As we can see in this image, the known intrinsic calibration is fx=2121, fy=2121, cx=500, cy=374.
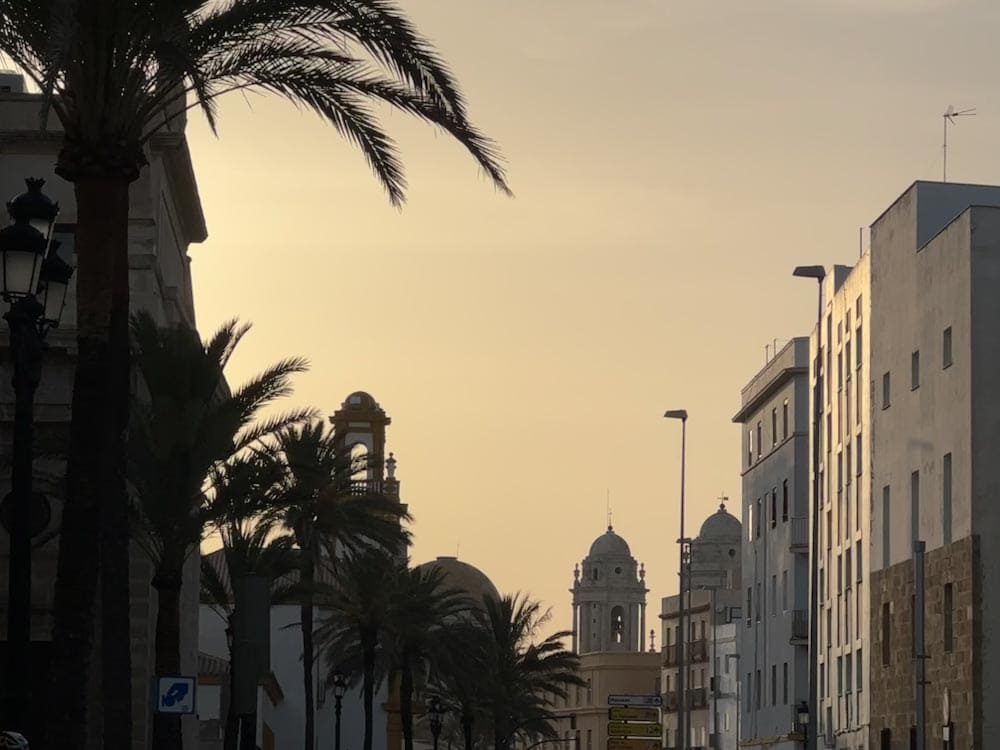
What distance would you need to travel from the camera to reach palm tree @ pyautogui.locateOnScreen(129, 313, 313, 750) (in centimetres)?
2858

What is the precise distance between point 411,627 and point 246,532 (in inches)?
666

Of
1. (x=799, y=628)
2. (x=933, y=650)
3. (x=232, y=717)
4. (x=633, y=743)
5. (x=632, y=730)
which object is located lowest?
(x=633, y=743)

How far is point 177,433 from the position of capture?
28.5 metres

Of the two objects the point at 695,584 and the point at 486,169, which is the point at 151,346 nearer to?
the point at 486,169

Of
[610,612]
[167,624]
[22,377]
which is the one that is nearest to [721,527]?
[610,612]

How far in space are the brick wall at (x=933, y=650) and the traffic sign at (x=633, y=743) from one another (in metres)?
26.4

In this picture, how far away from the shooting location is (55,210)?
17797 mm

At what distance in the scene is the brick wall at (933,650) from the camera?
43781 mm

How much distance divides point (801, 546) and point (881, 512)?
16711 millimetres

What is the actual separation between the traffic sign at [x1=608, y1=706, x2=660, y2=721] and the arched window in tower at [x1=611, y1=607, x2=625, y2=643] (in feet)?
Answer: 378

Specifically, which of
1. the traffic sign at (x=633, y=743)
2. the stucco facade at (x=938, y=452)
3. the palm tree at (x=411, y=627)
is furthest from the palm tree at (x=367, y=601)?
the traffic sign at (x=633, y=743)

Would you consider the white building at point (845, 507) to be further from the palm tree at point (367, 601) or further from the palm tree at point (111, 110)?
the palm tree at point (111, 110)

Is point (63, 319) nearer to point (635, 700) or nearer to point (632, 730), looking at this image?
point (635, 700)

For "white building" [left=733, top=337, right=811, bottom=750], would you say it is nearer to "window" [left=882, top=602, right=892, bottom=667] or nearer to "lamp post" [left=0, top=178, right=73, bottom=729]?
"window" [left=882, top=602, right=892, bottom=667]
